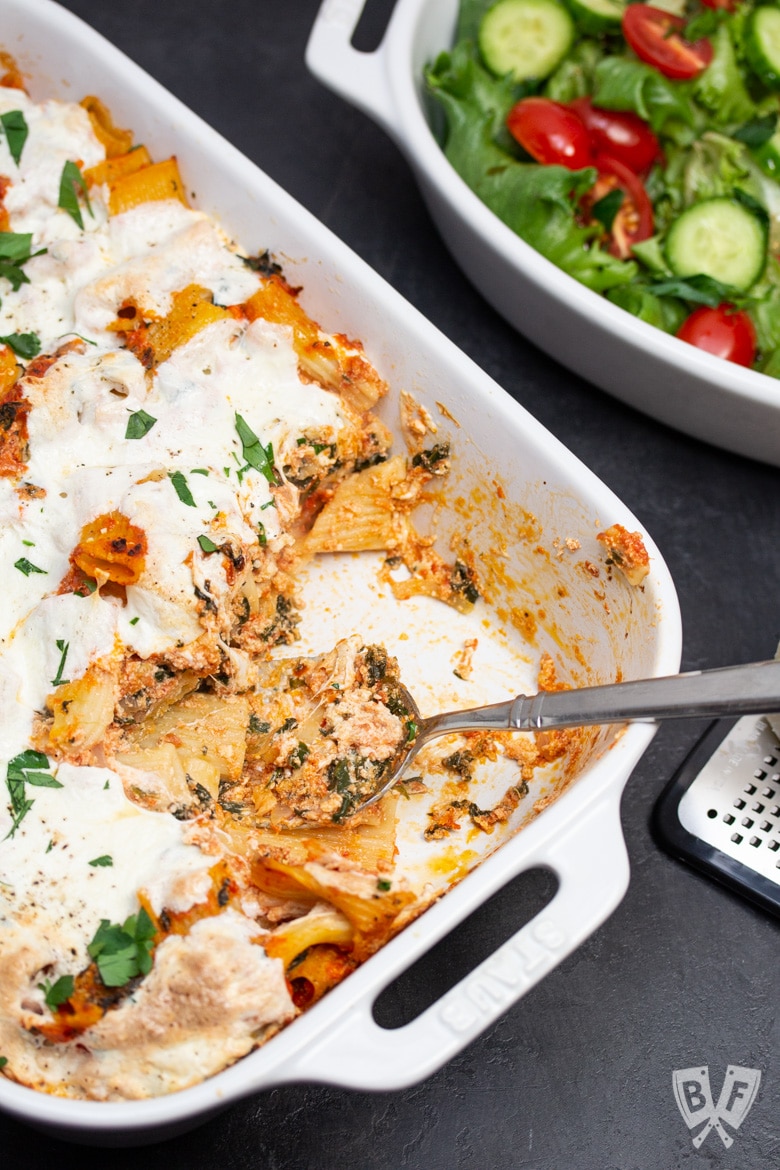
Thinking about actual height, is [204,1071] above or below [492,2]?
below

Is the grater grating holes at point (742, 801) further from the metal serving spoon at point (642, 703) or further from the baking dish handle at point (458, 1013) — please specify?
the baking dish handle at point (458, 1013)

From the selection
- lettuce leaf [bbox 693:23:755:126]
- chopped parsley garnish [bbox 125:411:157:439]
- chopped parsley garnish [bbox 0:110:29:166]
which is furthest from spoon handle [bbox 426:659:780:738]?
lettuce leaf [bbox 693:23:755:126]

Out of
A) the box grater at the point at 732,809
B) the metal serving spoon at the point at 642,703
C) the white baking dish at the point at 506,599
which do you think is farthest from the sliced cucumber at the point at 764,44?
the metal serving spoon at the point at 642,703

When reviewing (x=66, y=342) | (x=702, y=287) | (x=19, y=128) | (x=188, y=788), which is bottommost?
(x=188, y=788)

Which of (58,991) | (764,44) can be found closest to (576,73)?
(764,44)

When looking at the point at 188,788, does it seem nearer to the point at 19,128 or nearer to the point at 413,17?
the point at 19,128

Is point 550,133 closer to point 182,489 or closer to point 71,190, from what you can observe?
point 71,190

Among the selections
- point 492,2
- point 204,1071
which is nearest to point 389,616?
point 204,1071
